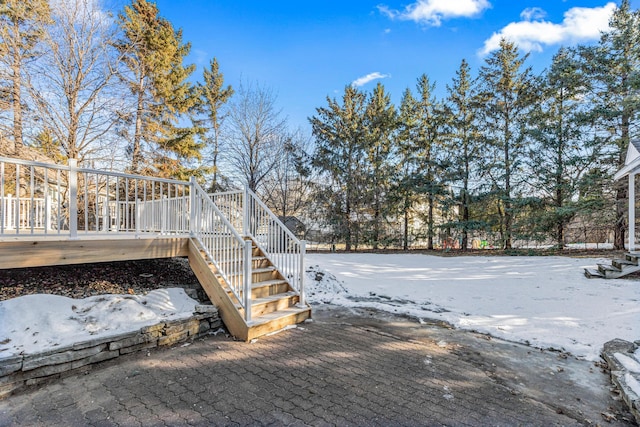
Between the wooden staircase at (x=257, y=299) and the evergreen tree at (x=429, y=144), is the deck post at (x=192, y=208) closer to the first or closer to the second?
the wooden staircase at (x=257, y=299)

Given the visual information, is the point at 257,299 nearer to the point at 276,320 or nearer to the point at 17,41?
the point at 276,320

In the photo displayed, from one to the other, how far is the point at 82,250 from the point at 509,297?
7.03 metres

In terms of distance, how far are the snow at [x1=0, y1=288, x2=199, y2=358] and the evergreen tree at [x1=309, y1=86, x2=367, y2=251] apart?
11663 mm

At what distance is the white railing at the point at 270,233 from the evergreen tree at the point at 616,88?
1217 centimetres

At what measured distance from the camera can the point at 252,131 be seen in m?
15.1

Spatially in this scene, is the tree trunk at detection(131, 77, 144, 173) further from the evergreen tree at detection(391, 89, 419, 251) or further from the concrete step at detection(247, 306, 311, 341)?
the evergreen tree at detection(391, 89, 419, 251)

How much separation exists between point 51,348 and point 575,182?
15149 millimetres

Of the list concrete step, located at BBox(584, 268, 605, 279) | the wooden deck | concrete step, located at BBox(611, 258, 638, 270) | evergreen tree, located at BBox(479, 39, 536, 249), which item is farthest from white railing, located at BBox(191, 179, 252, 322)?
evergreen tree, located at BBox(479, 39, 536, 249)

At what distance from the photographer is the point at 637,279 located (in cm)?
666

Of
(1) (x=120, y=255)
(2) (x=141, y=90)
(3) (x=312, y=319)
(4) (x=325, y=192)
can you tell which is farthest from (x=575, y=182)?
(2) (x=141, y=90)

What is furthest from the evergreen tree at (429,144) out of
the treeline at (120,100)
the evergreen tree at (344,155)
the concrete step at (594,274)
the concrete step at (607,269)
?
the concrete step at (607,269)

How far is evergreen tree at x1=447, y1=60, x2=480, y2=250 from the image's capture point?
549 inches

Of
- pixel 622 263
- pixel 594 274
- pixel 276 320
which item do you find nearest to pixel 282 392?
pixel 276 320

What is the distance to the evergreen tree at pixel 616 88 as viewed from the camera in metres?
10.5
